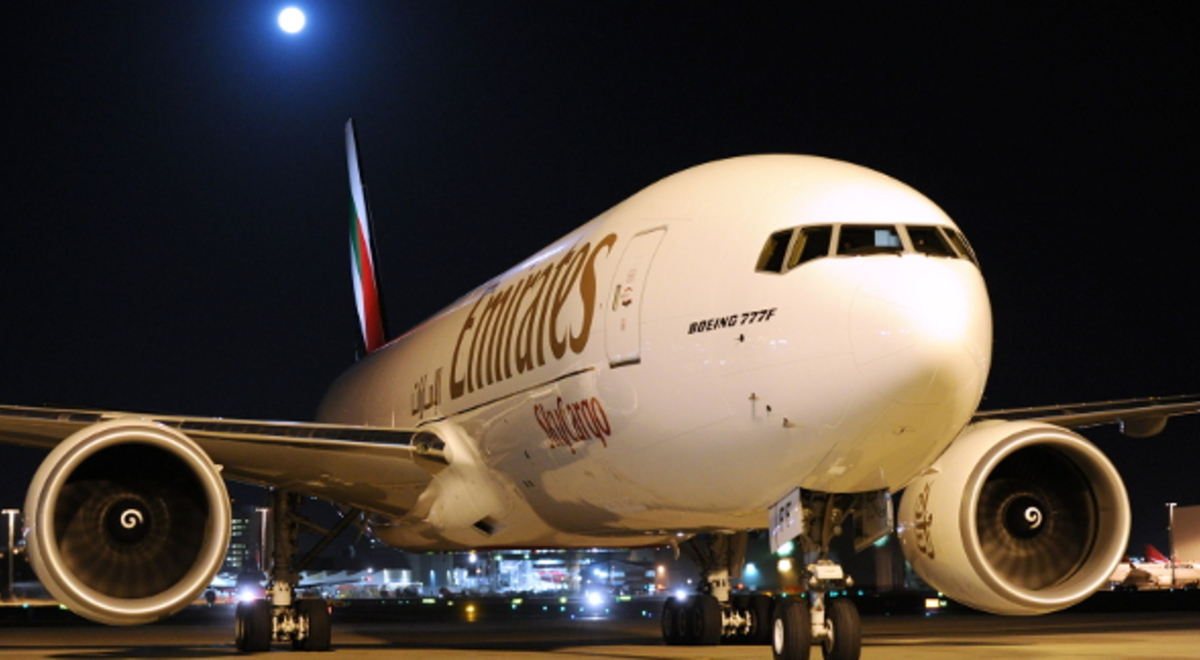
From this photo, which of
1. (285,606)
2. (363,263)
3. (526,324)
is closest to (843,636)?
(526,324)

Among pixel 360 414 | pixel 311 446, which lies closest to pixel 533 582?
pixel 360 414

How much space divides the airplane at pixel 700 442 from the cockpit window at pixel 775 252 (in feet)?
0.06

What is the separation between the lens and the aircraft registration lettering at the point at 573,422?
10.8 meters

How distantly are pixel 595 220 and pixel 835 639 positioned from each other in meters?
4.62

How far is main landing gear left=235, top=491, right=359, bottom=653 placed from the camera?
1509 centimetres

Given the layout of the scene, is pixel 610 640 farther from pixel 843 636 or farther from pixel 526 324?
pixel 843 636

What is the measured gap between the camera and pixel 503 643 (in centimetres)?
1644

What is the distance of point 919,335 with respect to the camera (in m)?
8.61

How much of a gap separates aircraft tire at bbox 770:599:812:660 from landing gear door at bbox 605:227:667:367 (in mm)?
1945

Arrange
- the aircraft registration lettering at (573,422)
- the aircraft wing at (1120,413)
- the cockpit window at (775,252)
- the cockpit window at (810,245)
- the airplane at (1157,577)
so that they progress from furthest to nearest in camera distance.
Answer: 1. the airplane at (1157,577)
2. the aircraft wing at (1120,413)
3. the aircraft registration lettering at (573,422)
4. the cockpit window at (775,252)
5. the cockpit window at (810,245)

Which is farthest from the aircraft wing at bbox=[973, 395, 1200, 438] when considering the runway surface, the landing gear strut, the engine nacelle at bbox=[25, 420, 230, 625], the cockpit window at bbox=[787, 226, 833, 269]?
the engine nacelle at bbox=[25, 420, 230, 625]

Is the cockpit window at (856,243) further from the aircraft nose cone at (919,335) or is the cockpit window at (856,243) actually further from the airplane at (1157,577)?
the airplane at (1157,577)

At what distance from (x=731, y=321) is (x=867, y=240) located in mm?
983

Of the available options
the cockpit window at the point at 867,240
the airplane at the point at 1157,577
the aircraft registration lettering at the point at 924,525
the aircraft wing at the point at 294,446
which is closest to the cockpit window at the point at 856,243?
the cockpit window at the point at 867,240
